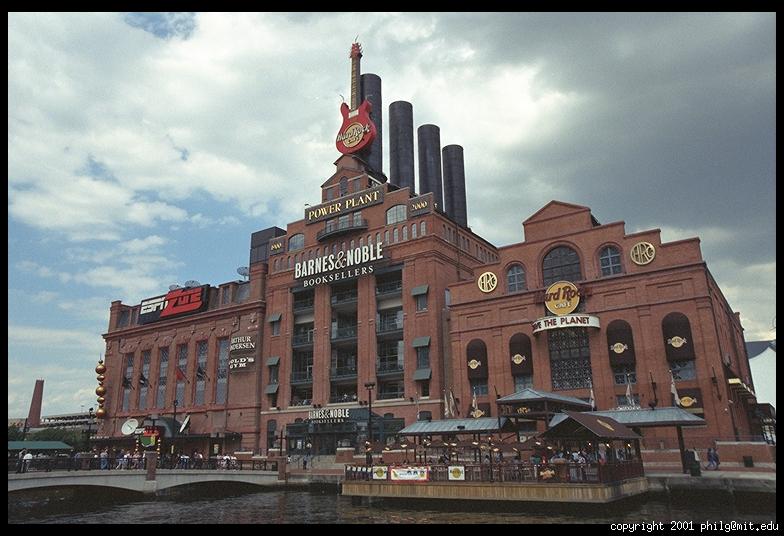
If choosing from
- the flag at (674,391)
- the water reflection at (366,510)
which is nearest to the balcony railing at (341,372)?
the water reflection at (366,510)

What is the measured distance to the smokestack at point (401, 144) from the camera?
77188mm

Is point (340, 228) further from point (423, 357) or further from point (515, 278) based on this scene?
point (515, 278)

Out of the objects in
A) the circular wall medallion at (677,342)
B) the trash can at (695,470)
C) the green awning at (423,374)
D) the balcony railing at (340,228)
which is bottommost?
the trash can at (695,470)

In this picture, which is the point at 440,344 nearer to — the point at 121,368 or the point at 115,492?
the point at 115,492

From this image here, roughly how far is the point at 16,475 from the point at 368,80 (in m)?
61.1

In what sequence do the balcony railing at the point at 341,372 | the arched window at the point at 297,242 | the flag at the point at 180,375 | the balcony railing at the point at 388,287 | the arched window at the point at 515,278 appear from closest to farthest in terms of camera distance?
the arched window at the point at 515,278
the balcony railing at the point at 341,372
the balcony railing at the point at 388,287
the flag at the point at 180,375
the arched window at the point at 297,242

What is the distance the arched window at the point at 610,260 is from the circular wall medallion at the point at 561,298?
Answer: 9.81 ft

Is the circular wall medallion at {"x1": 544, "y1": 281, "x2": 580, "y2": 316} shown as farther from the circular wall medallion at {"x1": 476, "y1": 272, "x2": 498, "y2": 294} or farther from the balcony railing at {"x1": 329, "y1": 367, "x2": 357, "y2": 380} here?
the balcony railing at {"x1": 329, "y1": 367, "x2": 357, "y2": 380}

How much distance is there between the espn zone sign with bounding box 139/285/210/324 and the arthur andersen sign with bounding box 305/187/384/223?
18.1 metres

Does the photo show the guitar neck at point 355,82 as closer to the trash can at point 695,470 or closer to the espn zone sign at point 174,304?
the espn zone sign at point 174,304

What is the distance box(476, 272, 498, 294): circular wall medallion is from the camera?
177 feet

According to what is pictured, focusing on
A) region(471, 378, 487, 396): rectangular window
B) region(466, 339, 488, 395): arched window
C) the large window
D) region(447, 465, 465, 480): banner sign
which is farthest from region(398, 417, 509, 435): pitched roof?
region(466, 339, 488, 395): arched window

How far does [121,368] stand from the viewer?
267 ft

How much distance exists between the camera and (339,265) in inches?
2502
